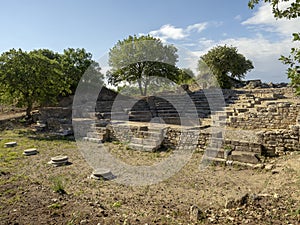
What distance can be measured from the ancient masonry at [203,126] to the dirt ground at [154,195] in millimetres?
600

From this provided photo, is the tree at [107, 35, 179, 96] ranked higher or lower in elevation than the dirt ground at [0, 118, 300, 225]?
higher

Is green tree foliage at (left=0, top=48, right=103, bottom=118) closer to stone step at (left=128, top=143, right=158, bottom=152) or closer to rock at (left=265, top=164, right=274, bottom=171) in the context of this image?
stone step at (left=128, top=143, right=158, bottom=152)

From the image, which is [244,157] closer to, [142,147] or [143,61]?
[142,147]

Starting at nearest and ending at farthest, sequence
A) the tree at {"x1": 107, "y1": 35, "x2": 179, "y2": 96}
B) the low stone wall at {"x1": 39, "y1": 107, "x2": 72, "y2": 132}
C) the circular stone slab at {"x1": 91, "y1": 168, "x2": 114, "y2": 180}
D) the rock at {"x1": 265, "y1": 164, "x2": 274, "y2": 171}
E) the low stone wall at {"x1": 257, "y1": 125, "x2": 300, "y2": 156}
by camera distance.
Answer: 1. the circular stone slab at {"x1": 91, "y1": 168, "x2": 114, "y2": 180}
2. the rock at {"x1": 265, "y1": 164, "x2": 274, "y2": 171}
3. the low stone wall at {"x1": 257, "y1": 125, "x2": 300, "y2": 156}
4. the low stone wall at {"x1": 39, "y1": 107, "x2": 72, "y2": 132}
5. the tree at {"x1": 107, "y1": 35, "x2": 179, "y2": 96}

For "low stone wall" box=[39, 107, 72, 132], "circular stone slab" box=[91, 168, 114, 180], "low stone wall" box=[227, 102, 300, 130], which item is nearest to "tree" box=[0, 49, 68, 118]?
"low stone wall" box=[39, 107, 72, 132]

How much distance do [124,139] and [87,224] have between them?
7586 mm

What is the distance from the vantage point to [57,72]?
16.2 meters

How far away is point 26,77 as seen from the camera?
45.9 feet

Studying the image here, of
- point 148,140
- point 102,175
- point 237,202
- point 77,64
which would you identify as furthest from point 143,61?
point 237,202

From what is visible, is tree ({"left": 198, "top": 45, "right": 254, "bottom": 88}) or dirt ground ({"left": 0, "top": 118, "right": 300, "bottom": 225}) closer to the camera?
dirt ground ({"left": 0, "top": 118, "right": 300, "bottom": 225})

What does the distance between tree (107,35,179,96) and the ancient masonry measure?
340cm

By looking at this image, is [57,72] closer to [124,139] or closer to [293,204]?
[124,139]

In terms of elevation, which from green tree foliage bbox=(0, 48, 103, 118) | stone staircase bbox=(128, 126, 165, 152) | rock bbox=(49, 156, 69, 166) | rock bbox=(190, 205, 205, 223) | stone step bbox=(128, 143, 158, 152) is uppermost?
green tree foliage bbox=(0, 48, 103, 118)

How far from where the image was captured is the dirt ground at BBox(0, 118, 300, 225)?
13.9ft
